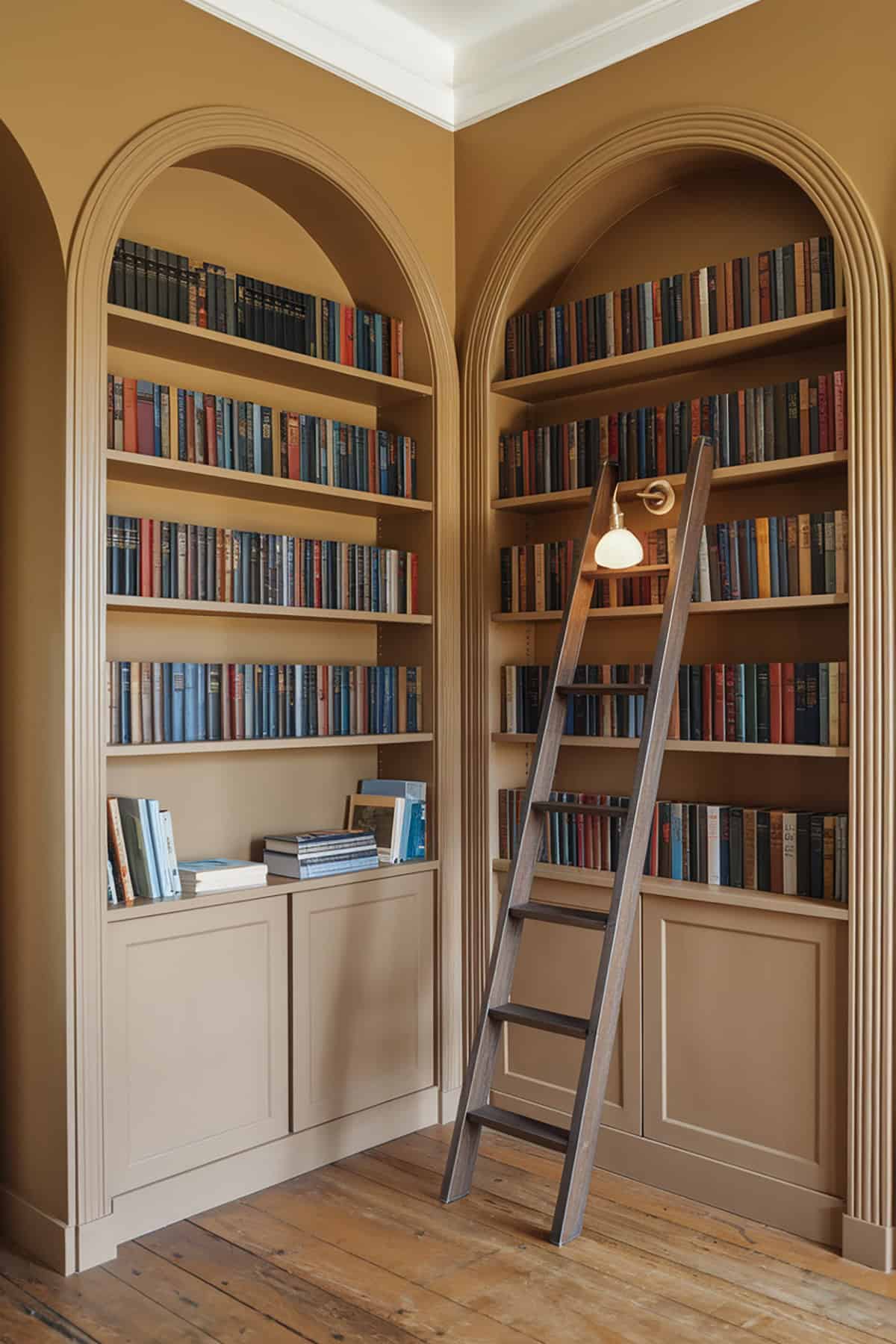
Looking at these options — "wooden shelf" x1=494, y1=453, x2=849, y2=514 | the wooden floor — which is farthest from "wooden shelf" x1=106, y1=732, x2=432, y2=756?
the wooden floor

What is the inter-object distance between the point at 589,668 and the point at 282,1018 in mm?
1399

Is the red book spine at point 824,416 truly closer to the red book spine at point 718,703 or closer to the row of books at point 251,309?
the red book spine at point 718,703

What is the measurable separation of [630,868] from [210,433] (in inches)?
65.4

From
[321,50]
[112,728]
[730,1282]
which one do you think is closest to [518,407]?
[321,50]

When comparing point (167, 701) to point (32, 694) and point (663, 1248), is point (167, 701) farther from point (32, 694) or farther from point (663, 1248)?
point (663, 1248)

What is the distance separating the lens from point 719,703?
10.4 ft

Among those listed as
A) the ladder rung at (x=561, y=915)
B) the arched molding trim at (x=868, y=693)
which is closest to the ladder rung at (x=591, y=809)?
the ladder rung at (x=561, y=915)

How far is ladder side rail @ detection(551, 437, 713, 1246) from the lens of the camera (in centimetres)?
283

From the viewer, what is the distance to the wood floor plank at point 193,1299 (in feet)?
8.10

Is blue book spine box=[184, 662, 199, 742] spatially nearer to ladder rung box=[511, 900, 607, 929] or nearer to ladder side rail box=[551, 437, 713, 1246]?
ladder rung box=[511, 900, 607, 929]

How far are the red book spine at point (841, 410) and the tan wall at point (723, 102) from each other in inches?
13.9

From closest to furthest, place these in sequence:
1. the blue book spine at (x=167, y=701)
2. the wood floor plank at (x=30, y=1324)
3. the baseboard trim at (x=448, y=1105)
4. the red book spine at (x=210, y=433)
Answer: the wood floor plank at (x=30, y=1324) → the blue book spine at (x=167, y=701) → the red book spine at (x=210, y=433) → the baseboard trim at (x=448, y=1105)

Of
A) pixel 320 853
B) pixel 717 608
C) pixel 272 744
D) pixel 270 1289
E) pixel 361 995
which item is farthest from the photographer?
pixel 361 995

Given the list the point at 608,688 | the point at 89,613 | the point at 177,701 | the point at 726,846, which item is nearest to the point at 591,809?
the point at 608,688
